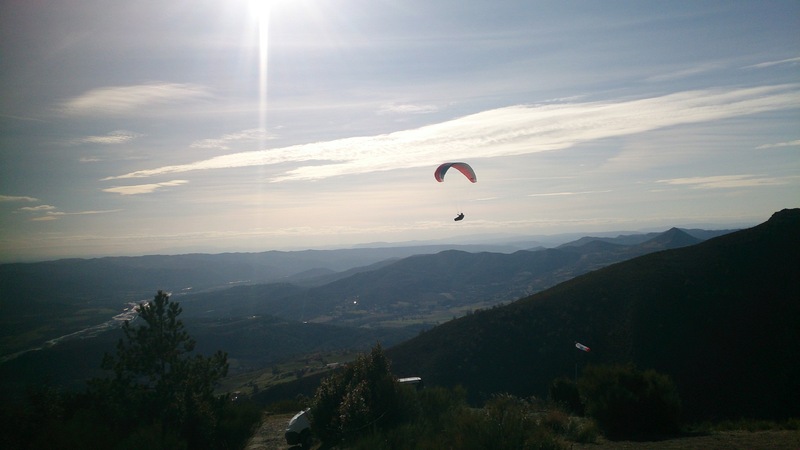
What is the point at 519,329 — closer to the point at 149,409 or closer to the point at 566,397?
the point at 566,397

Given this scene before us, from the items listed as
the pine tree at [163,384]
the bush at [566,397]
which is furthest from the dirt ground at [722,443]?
the bush at [566,397]

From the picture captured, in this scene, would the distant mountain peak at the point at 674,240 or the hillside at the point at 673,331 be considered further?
the distant mountain peak at the point at 674,240

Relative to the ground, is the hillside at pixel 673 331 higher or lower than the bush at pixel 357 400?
lower

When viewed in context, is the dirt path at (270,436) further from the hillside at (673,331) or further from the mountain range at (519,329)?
the hillside at (673,331)

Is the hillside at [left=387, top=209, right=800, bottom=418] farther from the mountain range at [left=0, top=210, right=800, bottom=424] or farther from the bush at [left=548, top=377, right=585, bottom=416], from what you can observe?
the bush at [left=548, top=377, right=585, bottom=416]

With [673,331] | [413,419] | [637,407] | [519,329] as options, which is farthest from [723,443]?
[519,329]

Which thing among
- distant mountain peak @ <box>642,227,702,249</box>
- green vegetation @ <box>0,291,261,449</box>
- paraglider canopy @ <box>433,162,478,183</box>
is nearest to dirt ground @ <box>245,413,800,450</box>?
green vegetation @ <box>0,291,261,449</box>
